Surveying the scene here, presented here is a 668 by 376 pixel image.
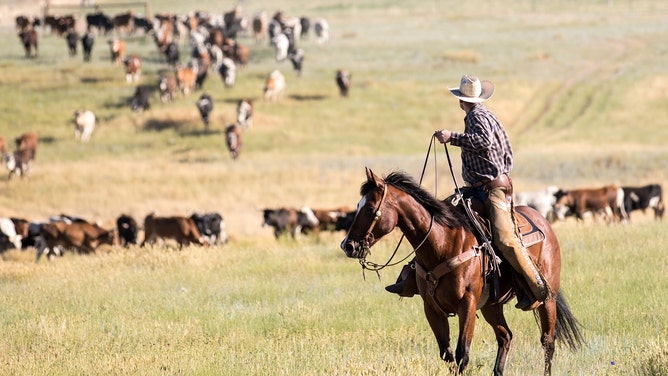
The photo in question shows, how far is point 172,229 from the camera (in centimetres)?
2328

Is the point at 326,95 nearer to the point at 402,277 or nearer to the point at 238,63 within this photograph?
the point at 238,63

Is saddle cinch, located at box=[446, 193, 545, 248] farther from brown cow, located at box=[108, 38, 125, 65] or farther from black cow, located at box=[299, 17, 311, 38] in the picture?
black cow, located at box=[299, 17, 311, 38]

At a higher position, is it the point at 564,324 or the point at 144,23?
the point at 144,23

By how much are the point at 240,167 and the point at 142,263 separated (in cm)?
1911

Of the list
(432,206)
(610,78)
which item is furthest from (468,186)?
(610,78)

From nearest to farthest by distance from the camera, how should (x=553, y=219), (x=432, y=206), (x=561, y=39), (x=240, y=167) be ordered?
(x=432, y=206)
(x=553, y=219)
(x=240, y=167)
(x=561, y=39)

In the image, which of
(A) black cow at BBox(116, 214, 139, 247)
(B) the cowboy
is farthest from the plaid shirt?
(A) black cow at BBox(116, 214, 139, 247)

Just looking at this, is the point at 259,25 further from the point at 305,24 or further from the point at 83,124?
the point at 83,124

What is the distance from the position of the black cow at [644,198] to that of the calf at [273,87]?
2473 cm

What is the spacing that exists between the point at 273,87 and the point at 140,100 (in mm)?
6744

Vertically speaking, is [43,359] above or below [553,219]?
above

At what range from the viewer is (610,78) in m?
57.2

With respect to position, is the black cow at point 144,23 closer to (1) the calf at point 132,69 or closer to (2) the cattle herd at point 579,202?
(1) the calf at point 132,69

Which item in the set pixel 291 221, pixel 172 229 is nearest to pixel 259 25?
pixel 291 221
